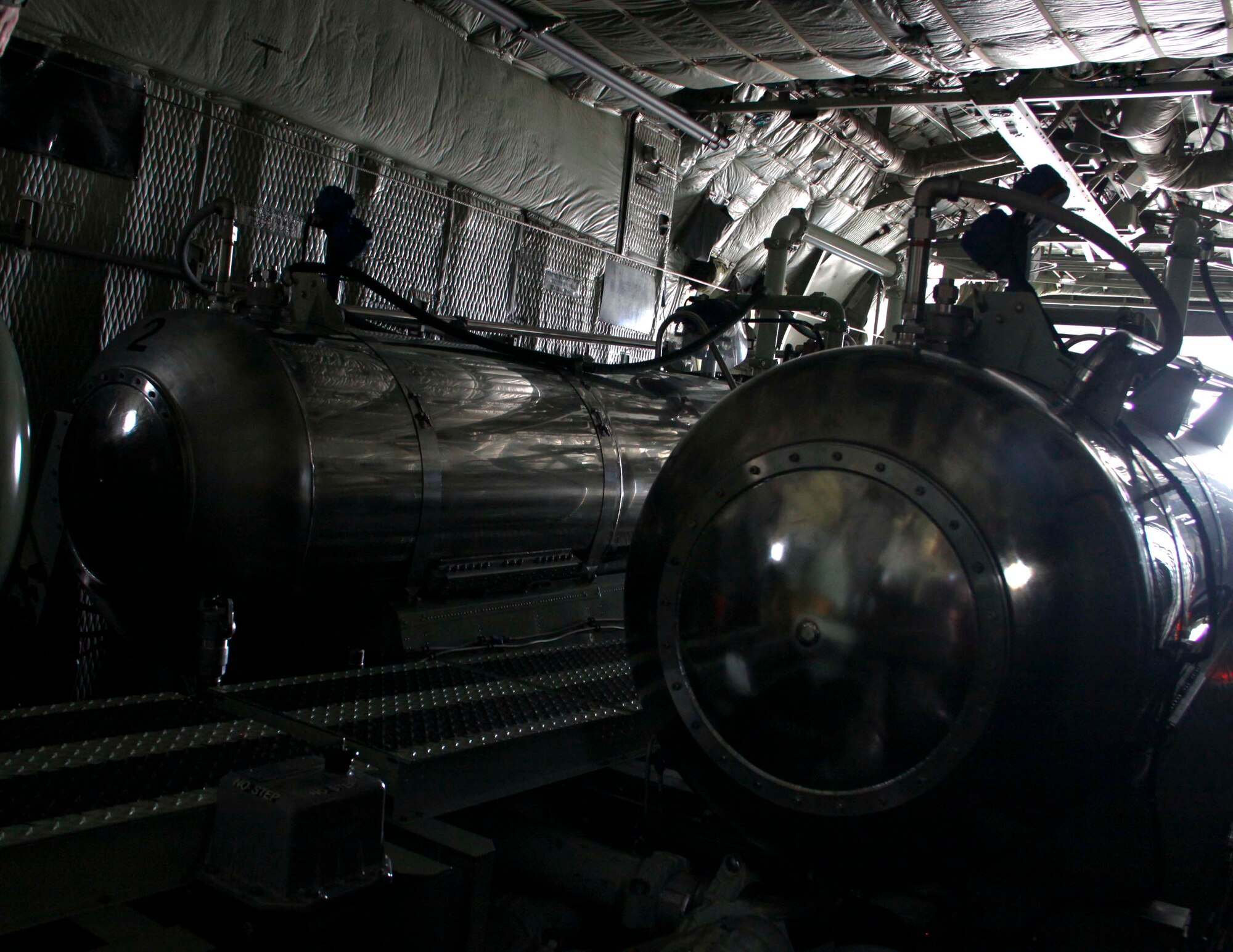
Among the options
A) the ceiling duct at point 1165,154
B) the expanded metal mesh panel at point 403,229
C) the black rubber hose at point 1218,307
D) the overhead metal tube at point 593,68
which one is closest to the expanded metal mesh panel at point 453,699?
the black rubber hose at point 1218,307

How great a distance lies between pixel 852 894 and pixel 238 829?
1420mm

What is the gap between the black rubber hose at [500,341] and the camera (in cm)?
449

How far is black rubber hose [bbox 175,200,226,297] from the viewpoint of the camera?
4.34m

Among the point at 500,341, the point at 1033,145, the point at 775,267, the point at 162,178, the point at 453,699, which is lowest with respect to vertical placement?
the point at 453,699

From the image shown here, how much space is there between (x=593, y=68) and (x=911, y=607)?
514 cm

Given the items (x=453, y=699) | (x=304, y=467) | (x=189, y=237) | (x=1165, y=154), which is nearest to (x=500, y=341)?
(x=189, y=237)

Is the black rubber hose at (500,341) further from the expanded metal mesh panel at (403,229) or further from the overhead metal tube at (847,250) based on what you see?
the overhead metal tube at (847,250)

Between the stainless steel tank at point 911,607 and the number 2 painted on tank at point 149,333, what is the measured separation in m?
2.36

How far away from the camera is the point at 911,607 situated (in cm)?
221

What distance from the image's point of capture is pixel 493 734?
9.78 ft

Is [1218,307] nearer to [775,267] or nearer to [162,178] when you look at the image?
[775,267]

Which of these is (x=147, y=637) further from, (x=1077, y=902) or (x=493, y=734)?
(x=1077, y=902)

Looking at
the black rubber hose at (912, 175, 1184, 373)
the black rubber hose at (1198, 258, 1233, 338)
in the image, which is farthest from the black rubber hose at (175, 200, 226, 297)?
the black rubber hose at (1198, 258, 1233, 338)

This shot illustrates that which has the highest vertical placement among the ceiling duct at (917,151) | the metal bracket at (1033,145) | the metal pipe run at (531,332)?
the ceiling duct at (917,151)
